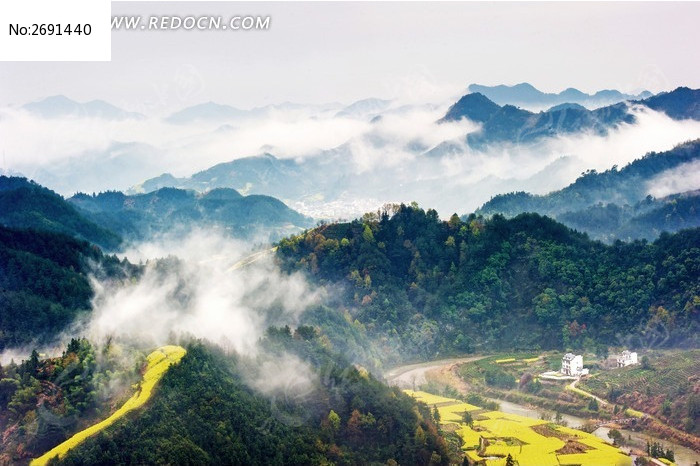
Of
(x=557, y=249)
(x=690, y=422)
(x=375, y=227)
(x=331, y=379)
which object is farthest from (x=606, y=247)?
(x=331, y=379)

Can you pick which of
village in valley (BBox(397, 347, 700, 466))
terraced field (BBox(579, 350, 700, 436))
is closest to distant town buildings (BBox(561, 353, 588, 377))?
village in valley (BBox(397, 347, 700, 466))

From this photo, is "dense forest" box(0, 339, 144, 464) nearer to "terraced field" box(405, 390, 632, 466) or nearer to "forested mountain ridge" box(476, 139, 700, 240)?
"terraced field" box(405, 390, 632, 466)

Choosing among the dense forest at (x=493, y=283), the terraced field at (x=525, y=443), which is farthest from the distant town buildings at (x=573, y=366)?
the terraced field at (x=525, y=443)

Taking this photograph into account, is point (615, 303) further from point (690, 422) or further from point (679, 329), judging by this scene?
point (690, 422)

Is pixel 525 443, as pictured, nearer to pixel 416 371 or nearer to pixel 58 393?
pixel 416 371

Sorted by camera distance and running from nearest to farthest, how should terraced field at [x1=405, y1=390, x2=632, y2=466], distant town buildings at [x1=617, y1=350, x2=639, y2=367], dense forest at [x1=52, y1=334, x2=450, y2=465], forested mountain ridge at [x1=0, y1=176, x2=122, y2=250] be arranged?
dense forest at [x1=52, y1=334, x2=450, y2=465] < terraced field at [x1=405, y1=390, x2=632, y2=466] < distant town buildings at [x1=617, y1=350, x2=639, y2=367] < forested mountain ridge at [x1=0, y1=176, x2=122, y2=250]

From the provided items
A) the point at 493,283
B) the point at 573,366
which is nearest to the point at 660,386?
the point at 573,366
